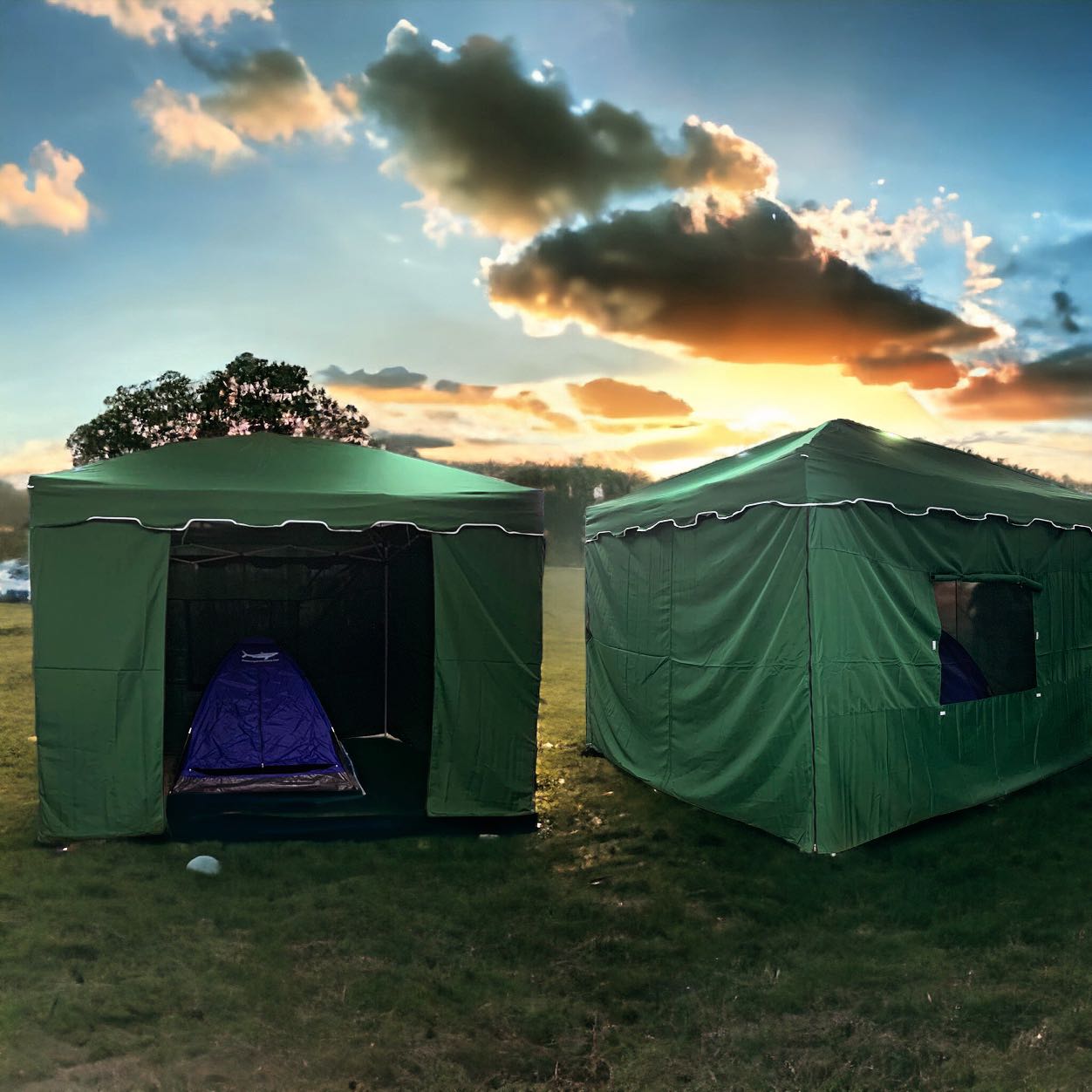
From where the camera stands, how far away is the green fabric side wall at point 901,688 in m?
5.58

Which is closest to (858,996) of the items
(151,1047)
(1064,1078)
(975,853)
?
(1064,1078)

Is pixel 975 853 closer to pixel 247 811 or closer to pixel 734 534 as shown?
pixel 734 534

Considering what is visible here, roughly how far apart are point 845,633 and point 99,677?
469 centimetres

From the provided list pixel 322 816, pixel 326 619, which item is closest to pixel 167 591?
pixel 322 816

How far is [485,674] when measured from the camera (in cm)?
630

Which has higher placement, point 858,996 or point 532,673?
point 532,673

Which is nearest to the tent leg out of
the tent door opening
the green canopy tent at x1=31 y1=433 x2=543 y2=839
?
the tent door opening

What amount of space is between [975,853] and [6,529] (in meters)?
34.4

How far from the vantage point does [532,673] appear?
638 centimetres

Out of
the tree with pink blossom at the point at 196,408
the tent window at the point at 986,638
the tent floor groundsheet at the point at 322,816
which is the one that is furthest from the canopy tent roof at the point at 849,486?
the tree with pink blossom at the point at 196,408

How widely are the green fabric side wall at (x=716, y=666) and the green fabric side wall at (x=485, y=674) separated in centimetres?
121

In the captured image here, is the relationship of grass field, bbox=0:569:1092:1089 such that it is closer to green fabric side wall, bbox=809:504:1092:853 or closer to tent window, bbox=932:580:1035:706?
green fabric side wall, bbox=809:504:1092:853

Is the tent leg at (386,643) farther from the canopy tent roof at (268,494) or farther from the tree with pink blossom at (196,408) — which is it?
the tree with pink blossom at (196,408)

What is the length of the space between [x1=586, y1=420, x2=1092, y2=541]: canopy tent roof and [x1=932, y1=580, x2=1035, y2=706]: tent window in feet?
2.11
